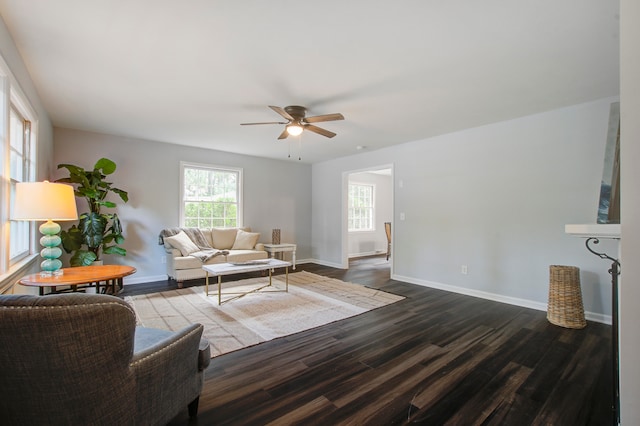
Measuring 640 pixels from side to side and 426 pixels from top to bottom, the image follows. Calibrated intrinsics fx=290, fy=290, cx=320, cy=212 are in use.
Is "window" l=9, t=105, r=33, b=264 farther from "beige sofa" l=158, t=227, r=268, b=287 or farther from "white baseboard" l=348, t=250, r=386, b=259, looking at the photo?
"white baseboard" l=348, t=250, r=386, b=259

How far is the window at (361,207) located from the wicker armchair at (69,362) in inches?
289

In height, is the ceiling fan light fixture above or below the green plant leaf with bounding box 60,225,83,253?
above

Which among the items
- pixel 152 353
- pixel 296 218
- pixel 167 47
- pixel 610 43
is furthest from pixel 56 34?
pixel 296 218

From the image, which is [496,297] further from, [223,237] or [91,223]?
[91,223]

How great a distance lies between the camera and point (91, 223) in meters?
4.09

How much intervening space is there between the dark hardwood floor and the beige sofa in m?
2.64

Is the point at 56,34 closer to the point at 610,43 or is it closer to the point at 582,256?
the point at 610,43

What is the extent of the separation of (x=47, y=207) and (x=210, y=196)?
3.68 metres

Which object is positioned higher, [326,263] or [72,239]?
[72,239]

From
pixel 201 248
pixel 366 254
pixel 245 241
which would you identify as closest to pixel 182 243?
pixel 201 248

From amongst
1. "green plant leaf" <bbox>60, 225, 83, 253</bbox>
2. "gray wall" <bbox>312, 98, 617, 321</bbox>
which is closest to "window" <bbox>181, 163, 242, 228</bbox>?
"green plant leaf" <bbox>60, 225, 83, 253</bbox>

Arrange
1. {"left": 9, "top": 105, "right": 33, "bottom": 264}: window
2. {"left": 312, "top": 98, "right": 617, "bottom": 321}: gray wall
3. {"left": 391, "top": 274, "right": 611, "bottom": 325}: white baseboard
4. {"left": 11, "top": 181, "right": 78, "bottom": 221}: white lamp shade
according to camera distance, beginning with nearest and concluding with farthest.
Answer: {"left": 11, "top": 181, "right": 78, "bottom": 221}: white lamp shade
{"left": 9, "top": 105, "right": 33, "bottom": 264}: window
{"left": 391, "top": 274, "right": 611, "bottom": 325}: white baseboard
{"left": 312, "top": 98, "right": 617, "bottom": 321}: gray wall

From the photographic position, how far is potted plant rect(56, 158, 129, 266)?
4.01 meters

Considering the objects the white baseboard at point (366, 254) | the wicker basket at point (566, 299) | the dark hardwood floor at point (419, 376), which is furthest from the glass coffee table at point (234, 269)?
the white baseboard at point (366, 254)
